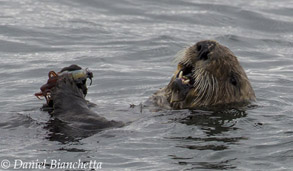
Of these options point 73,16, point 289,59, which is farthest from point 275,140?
point 73,16

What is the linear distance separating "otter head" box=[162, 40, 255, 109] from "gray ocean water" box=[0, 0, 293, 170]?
21 centimetres

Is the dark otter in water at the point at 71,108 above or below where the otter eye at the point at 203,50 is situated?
below

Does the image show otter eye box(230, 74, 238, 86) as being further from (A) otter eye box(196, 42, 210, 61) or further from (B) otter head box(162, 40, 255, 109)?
(A) otter eye box(196, 42, 210, 61)

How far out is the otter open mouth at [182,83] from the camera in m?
7.35

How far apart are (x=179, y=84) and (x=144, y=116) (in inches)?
22.1

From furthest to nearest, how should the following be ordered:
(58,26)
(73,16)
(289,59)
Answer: (73,16) → (58,26) → (289,59)

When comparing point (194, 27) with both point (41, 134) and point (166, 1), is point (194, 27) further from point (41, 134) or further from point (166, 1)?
point (41, 134)

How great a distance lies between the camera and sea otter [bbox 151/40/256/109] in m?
7.30

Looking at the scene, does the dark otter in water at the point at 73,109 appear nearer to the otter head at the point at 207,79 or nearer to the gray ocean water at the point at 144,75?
the gray ocean water at the point at 144,75

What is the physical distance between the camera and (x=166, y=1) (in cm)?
1661
